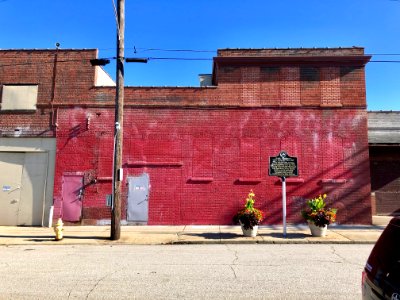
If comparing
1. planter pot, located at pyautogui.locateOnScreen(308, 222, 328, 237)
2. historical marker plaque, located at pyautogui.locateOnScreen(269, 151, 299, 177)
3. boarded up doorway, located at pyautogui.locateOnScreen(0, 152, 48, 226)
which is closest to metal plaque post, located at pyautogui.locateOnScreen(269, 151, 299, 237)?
historical marker plaque, located at pyautogui.locateOnScreen(269, 151, 299, 177)

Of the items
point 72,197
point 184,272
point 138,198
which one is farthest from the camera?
point 72,197

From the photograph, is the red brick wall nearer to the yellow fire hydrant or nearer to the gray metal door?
the gray metal door

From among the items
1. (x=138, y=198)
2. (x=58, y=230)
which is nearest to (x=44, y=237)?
(x=58, y=230)

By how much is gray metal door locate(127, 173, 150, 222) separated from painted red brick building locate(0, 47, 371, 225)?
0.04 metres

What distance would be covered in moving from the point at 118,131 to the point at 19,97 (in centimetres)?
730

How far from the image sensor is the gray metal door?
55.5 ft

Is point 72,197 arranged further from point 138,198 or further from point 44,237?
point 44,237

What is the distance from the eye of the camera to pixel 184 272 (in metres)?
7.93

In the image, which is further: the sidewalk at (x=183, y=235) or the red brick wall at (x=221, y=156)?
the red brick wall at (x=221, y=156)

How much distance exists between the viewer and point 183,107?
17.5m

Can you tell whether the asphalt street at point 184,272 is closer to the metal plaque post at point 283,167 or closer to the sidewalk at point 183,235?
the sidewalk at point 183,235

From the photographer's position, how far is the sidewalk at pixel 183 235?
41.6 feet

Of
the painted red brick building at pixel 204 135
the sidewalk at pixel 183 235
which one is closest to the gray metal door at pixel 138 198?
the painted red brick building at pixel 204 135

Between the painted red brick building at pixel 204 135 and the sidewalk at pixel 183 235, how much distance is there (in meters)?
1.06
